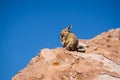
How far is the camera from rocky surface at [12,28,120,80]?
17766 mm

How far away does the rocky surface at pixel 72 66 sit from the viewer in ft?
58.3

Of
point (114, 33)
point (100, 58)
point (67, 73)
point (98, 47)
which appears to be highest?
point (114, 33)

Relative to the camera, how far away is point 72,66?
60.6ft

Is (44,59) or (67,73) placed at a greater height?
(44,59)

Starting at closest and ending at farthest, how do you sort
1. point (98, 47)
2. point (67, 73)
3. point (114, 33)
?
point (67, 73), point (98, 47), point (114, 33)

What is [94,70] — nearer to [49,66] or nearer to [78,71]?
[78,71]

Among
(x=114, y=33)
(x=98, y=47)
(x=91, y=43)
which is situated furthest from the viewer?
(x=114, y=33)

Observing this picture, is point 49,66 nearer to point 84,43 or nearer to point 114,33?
point 84,43

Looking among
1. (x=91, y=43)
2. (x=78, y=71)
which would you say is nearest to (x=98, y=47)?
(x=91, y=43)

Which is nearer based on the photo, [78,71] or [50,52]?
[78,71]

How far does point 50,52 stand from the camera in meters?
19.9

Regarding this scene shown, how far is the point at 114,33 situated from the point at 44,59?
31.6ft

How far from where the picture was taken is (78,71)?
18.0m

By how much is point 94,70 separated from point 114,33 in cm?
897
